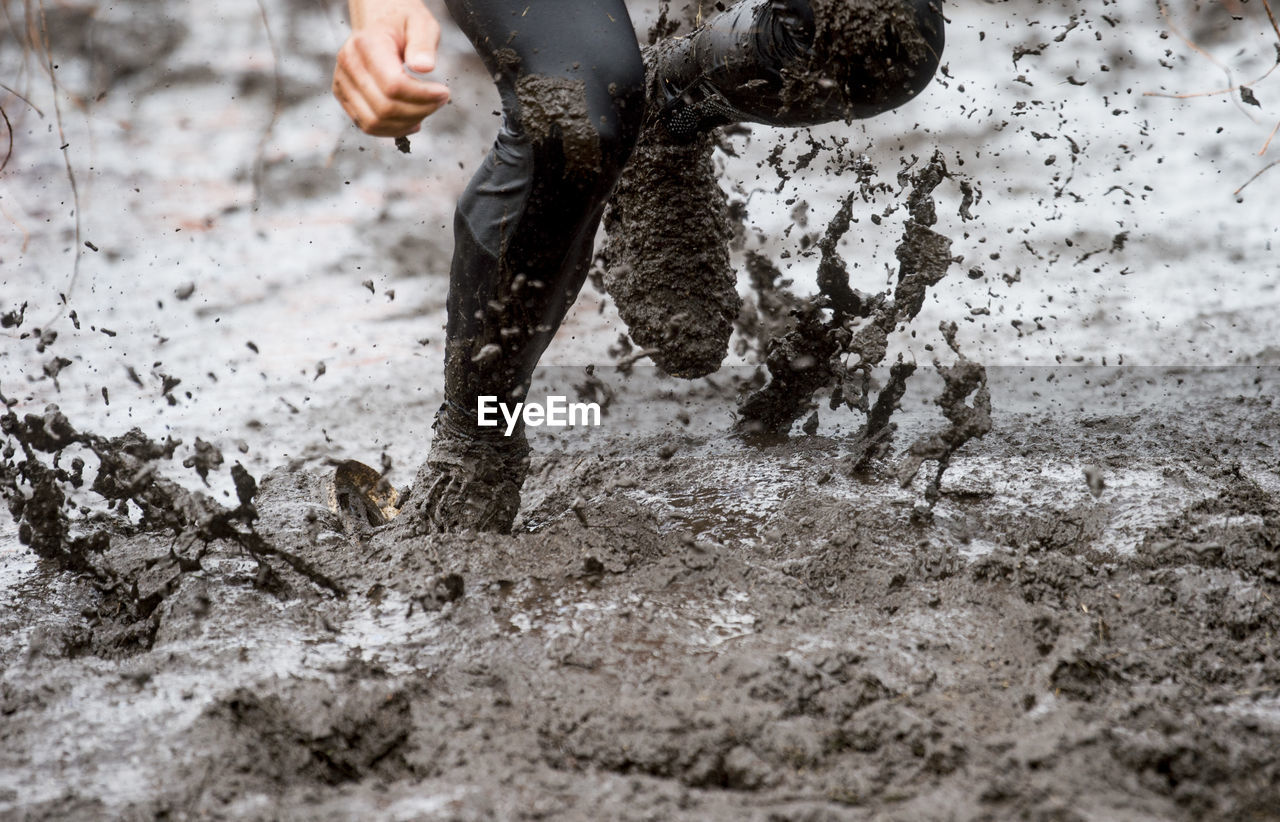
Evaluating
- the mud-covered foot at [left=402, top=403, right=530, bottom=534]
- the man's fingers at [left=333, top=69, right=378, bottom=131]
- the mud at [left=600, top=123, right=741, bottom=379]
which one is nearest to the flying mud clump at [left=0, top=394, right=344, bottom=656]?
the mud-covered foot at [left=402, top=403, right=530, bottom=534]

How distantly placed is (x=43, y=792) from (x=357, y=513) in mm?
1103

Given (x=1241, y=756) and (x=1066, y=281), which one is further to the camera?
(x=1066, y=281)

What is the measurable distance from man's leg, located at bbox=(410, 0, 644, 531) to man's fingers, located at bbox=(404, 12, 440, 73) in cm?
27

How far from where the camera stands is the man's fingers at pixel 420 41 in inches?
54.1

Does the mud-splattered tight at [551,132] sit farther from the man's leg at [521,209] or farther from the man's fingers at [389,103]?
the man's fingers at [389,103]

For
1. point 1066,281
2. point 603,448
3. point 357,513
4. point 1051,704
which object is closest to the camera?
point 1051,704

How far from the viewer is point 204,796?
1.14 metres

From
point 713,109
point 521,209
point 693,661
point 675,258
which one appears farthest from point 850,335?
point 693,661

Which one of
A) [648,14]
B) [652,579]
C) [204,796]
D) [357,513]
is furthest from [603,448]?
[648,14]

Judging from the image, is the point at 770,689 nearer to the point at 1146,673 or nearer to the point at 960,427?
the point at 1146,673

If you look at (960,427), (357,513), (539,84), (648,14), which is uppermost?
(648,14)

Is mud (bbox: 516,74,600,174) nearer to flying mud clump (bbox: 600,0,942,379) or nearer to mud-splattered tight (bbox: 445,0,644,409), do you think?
mud-splattered tight (bbox: 445,0,644,409)

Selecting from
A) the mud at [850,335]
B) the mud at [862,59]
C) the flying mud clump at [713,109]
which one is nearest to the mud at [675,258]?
the flying mud clump at [713,109]

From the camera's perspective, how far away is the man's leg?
1690mm
